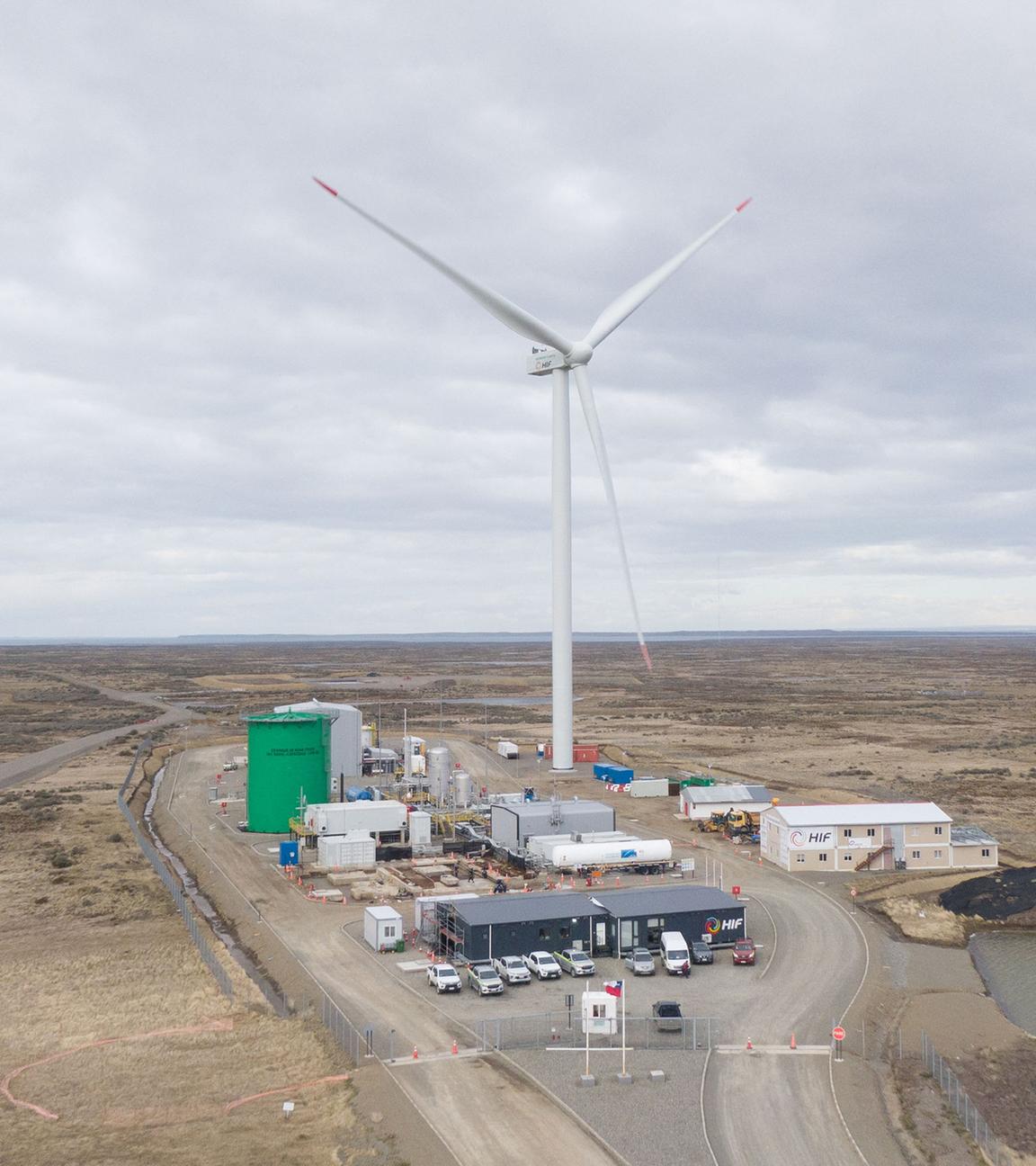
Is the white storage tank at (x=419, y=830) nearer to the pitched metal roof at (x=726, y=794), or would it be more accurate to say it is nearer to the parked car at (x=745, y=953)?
the pitched metal roof at (x=726, y=794)

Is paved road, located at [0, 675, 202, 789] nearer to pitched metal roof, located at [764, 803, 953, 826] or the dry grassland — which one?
the dry grassland

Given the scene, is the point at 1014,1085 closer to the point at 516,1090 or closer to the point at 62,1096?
the point at 516,1090

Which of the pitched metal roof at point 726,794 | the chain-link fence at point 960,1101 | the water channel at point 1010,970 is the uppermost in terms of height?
the pitched metal roof at point 726,794

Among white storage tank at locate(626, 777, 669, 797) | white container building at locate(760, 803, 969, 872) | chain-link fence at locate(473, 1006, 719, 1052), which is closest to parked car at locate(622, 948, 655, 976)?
chain-link fence at locate(473, 1006, 719, 1052)

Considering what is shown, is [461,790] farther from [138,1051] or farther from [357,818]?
[138,1051]

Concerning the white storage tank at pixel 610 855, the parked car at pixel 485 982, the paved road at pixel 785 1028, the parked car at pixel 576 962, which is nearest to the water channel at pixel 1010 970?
the paved road at pixel 785 1028
